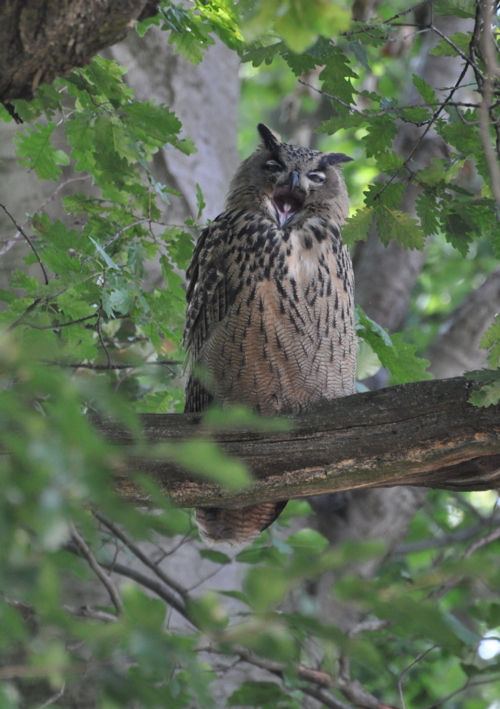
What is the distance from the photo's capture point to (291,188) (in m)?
2.71

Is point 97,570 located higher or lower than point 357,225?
lower

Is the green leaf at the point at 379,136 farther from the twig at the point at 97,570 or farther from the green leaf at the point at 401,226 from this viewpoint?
the twig at the point at 97,570

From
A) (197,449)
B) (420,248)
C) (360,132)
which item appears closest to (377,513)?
(420,248)

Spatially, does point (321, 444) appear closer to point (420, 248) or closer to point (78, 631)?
point (420, 248)

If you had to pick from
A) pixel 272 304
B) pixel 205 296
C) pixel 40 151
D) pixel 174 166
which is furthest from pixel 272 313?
pixel 174 166

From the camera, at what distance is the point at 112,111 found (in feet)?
7.01

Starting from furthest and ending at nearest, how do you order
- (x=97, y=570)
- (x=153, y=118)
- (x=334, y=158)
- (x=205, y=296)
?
(x=334, y=158), (x=205, y=296), (x=97, y=570), (x=153, y=118)

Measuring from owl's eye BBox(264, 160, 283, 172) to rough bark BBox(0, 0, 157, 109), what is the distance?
1251 millimetres

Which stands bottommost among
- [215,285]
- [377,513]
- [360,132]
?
[377,513]

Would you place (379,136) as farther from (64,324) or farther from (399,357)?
(64,324)

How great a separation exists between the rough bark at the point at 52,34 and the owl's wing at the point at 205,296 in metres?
1.08

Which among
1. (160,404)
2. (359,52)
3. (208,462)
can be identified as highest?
(359,52)

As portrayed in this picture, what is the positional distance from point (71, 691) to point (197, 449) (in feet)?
8.55

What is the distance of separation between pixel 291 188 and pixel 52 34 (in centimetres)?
139
